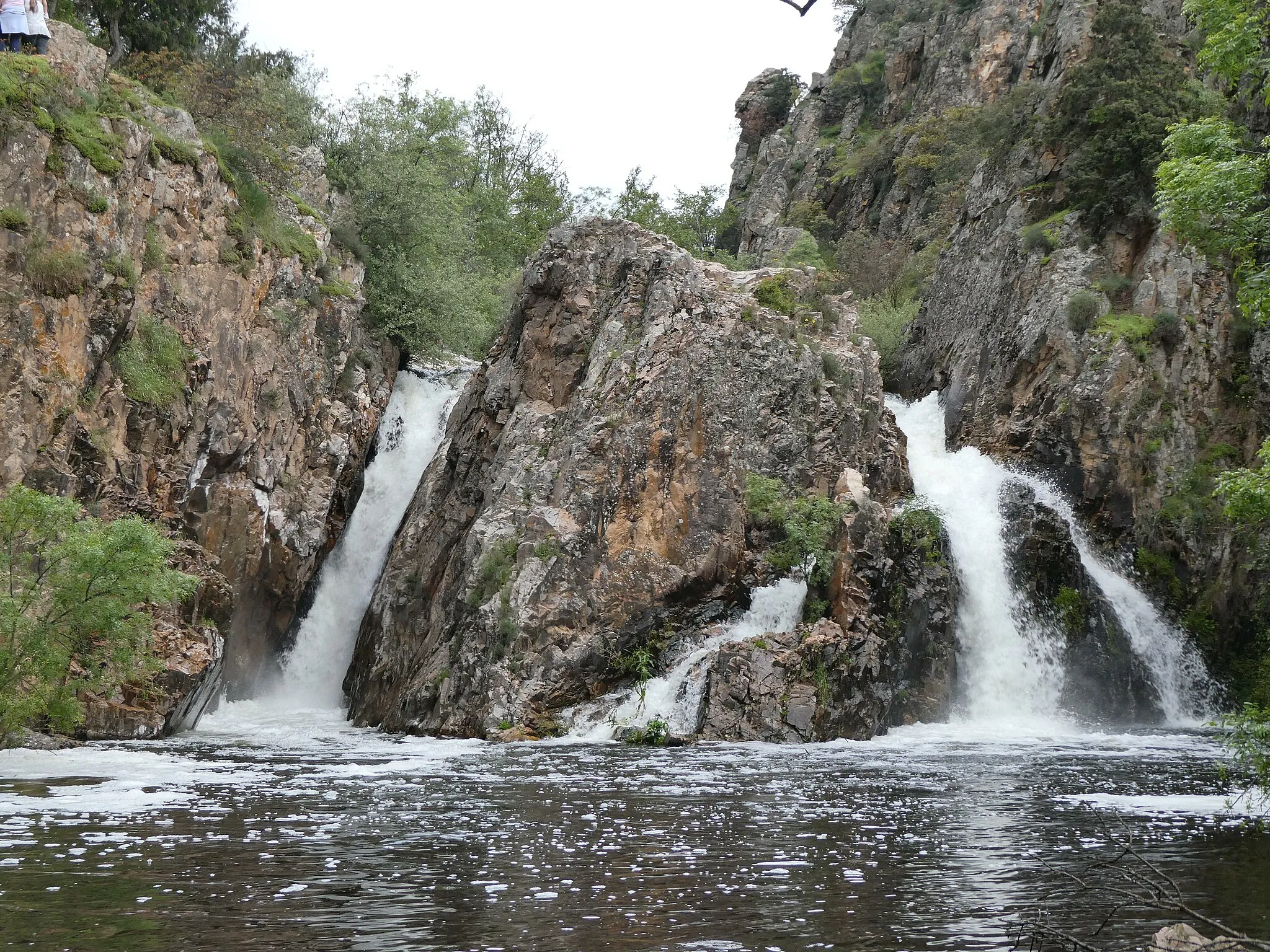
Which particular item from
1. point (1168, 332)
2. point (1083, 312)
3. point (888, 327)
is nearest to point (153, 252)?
point (1083, 312)

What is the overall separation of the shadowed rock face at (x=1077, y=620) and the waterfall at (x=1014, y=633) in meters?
0.30

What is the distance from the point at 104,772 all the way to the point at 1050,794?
13.7m

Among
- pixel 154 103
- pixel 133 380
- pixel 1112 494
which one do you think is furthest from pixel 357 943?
pixel 1112 494

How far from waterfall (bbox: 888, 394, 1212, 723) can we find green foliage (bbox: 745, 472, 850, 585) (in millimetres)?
5035

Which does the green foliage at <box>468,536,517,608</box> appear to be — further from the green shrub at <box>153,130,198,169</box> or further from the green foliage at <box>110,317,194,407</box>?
the green shrub at <box>153,130,198,169</box>

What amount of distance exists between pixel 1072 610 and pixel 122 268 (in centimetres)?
2581

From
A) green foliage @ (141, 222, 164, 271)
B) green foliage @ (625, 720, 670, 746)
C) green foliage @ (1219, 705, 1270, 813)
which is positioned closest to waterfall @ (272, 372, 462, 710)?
green foliage @ (141, 222, 164, 271)

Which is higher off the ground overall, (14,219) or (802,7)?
(14,219)

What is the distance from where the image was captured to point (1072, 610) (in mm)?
29234

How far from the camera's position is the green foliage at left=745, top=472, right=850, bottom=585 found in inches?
1021

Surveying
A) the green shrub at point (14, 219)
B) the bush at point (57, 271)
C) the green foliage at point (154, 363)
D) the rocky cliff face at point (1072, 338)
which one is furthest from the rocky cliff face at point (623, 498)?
Answer: the green shrub at point (14, 219)

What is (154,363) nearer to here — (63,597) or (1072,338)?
(63,597)

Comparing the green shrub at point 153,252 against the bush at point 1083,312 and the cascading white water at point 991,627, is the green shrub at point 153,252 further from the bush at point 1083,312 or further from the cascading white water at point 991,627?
the bush at point 1083,312

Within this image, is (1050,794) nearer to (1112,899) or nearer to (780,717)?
(1112,899)
